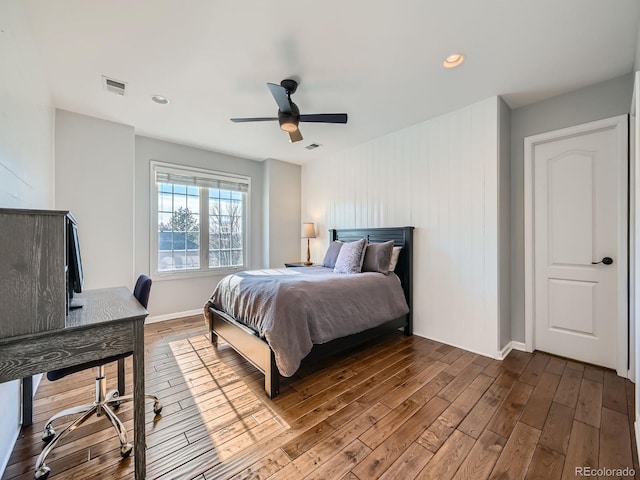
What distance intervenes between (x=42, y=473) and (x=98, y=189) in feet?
9.63

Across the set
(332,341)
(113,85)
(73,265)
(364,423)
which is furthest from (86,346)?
(113,85)

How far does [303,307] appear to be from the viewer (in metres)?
2.24

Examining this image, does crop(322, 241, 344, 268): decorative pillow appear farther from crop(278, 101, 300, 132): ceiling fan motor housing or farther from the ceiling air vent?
the ceiling air vent

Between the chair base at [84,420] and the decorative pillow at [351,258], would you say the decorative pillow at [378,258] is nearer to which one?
the decorative pillow at [351,258]

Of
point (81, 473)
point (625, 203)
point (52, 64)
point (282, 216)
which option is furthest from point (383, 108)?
point (81, 473)

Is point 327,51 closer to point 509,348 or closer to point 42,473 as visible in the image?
point 42,473

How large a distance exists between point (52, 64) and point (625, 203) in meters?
5.07

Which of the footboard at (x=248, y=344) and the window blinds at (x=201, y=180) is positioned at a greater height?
the window blinds at (x=201, y=180)

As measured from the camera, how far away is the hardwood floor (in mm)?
1419

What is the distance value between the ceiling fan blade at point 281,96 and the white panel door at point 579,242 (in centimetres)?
266

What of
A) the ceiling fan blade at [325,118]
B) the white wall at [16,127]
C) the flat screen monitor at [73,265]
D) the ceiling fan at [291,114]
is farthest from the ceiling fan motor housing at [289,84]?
the flat screen monitor at [73,265]

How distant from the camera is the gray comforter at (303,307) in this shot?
210cm

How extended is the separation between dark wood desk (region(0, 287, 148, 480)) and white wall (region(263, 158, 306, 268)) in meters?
3.42

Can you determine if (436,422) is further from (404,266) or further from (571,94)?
(571,94)
